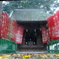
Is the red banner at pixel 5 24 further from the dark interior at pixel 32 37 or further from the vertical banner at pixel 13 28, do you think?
the dark interior at pixel 32 37

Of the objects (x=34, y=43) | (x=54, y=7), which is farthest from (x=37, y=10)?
(x=54, y=7)

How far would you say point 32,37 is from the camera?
8.33 meters

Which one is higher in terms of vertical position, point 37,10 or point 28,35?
point 37,10

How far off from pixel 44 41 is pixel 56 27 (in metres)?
1.12

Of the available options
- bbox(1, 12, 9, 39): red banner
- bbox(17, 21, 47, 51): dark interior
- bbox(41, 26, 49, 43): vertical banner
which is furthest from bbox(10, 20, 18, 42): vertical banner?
bbox(41, 26, 49, 43): vertical banner

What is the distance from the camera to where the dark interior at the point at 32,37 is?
7.70 metres

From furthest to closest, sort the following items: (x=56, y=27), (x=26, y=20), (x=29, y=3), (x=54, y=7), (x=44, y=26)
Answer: (x=54, y=7)
(x=29, y=3)
(x=44, y=26)
(x=26, y=20)
(x=56, y=27)

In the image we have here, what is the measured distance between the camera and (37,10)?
916 cm

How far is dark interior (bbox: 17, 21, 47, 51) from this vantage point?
25.3ft

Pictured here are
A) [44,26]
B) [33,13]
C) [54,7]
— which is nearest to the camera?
[44,26]

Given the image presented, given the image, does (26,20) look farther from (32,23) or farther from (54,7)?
(54,7)

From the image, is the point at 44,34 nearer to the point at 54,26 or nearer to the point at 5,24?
the point at 54,26

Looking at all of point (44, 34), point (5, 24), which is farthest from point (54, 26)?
point (5, 24)

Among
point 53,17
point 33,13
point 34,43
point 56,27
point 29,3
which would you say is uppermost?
point 29,3
